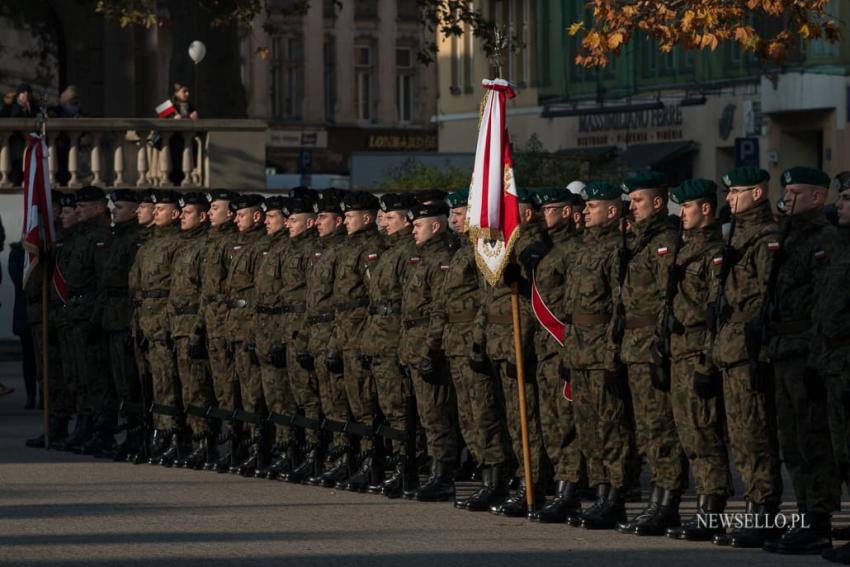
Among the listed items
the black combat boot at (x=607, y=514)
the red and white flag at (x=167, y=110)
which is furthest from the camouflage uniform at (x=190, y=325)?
the red and white flag at (x=167, y=110)

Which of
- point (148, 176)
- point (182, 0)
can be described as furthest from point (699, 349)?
point (182, 0)

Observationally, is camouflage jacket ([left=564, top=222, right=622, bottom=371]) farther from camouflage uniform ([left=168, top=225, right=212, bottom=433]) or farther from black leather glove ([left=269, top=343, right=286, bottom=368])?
camouflage uniform ([left=168, top=225, right=212, bottom=433])

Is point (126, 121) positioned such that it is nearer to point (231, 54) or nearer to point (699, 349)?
point (231, 54)

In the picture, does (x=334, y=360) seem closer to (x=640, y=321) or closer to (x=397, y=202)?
(x=397, y=202)

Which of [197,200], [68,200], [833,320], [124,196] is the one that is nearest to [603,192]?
[833,320]

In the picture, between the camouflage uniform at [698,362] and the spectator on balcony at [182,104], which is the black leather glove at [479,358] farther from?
the spectator on balcony at [182,104]

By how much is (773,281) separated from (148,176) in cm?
1792

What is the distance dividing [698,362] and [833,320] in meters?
1.27

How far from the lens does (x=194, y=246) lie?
64.1 feet

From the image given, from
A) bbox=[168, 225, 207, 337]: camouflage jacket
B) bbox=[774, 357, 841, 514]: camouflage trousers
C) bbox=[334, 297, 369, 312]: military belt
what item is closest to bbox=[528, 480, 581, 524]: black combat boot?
bbox=[774, 357, 841, 514]: camouflage trousers

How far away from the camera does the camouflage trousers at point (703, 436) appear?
46.3 feet

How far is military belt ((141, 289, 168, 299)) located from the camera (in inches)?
783

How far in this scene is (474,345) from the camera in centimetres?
1617

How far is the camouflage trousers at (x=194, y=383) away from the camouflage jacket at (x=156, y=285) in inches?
10.3
